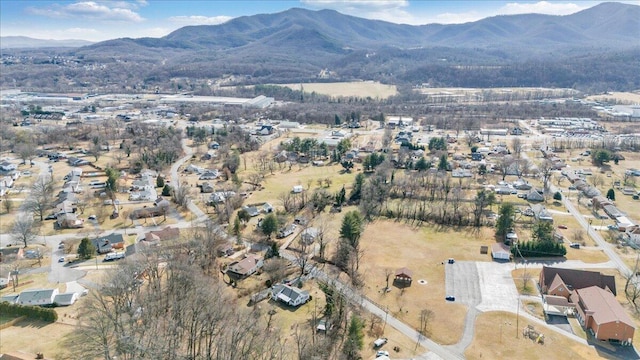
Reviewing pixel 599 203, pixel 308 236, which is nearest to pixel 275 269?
pixel 308 236

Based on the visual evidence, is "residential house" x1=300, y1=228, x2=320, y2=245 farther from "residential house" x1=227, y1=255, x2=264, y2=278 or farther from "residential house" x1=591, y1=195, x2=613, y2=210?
"residential house" x1=591, y1=195, x2=613, y2=210

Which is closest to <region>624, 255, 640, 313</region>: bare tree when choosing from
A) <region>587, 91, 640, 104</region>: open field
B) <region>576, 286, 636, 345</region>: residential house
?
<region>576, 286, 636, 345</region>: residential house

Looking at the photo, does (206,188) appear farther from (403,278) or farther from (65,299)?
(403,278)

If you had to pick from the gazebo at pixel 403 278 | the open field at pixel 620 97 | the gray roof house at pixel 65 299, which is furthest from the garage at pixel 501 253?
the open field at pixel 620 97

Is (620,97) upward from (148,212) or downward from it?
upward

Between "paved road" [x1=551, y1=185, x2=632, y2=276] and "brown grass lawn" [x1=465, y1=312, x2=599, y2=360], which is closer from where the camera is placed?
"brown grass lawn" [x1=465, y1=312, x2=599, y2=360]

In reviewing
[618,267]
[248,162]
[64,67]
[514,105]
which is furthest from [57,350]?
[64,67]

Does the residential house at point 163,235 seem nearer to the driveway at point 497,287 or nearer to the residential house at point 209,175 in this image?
the residential house at point 209,175
